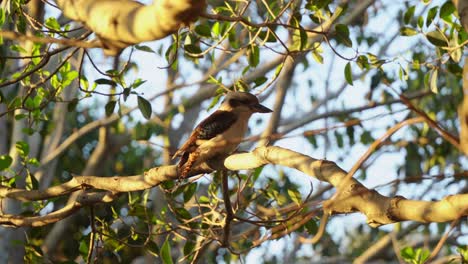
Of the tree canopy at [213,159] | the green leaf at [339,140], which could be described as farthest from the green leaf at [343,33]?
the green leaf at [339,140]

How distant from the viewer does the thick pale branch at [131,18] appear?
2506 mm

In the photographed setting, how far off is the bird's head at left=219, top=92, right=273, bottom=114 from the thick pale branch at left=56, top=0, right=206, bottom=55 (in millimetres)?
2325

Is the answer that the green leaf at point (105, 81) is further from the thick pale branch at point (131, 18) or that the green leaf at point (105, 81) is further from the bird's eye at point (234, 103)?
the thick pale branch at point (131, 18)

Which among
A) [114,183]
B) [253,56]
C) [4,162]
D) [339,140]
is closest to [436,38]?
[253,56]

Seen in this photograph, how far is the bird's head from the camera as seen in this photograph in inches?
207

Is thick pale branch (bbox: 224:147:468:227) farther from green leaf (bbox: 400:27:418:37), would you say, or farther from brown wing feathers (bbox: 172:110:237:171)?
green leaf (bbox: 400:27:418:37)

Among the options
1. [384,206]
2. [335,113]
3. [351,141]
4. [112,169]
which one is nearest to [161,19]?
[384,206]

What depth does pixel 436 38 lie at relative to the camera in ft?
17.1

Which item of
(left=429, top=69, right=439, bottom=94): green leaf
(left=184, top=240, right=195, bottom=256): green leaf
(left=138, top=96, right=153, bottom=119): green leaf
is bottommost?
(left=184, top=240, right=195, bottom=256): green leaf

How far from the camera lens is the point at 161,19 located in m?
2.54

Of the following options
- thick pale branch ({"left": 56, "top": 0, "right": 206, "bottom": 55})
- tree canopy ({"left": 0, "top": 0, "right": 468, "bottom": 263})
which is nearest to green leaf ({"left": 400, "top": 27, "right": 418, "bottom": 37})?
tree canopy ({"left": 0, "top": 0, "right": 468, "bottom": 263})

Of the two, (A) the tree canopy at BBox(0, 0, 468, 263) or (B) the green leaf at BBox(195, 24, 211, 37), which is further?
(B) the green leaf at BBox(195, 24, 211, 37)

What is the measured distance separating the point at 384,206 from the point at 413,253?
2.48m

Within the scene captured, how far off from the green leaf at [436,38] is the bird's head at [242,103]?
1105mm
